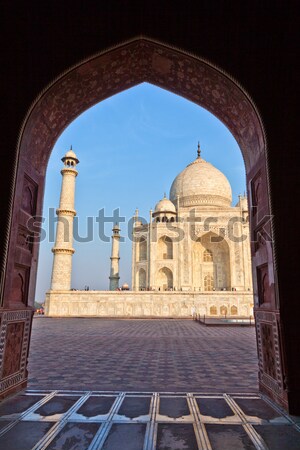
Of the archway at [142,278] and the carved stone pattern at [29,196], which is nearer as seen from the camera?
the carved stone pattern at [29,196]

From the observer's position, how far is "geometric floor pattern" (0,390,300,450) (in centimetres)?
207

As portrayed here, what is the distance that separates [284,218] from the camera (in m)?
2.93

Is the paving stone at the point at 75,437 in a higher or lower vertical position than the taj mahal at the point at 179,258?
lower

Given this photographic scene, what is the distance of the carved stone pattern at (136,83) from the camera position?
3447 millimetres

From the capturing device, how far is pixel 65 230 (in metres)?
20.6

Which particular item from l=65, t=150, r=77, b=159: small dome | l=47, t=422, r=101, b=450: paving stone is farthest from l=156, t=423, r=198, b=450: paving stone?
l=65, t=150, r=77, b=159: small dome

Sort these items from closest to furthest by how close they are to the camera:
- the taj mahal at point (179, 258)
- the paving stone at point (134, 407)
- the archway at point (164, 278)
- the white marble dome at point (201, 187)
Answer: the paving stone at point (134, 407) < the taj mahal at point (179, 258) < the archway at point (164, 278) < the white marble dome at point (201, 187)

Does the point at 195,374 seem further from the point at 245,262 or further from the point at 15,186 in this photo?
the point at 245,262

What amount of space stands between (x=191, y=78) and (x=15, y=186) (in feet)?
8.09

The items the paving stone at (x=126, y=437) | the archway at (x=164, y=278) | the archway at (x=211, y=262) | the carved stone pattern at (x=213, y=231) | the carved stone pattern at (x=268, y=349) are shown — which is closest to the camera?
the paving stone at (x=126, y=437)

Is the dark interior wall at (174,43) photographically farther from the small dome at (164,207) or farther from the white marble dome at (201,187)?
the white marble dome at (201,187)

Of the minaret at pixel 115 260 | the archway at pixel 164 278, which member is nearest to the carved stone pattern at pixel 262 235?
the archway at pixel 164 278

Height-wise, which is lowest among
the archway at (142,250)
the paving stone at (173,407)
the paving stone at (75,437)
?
the paving stone at (173,407)

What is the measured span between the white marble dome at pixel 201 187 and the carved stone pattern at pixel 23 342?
79.2 ft
